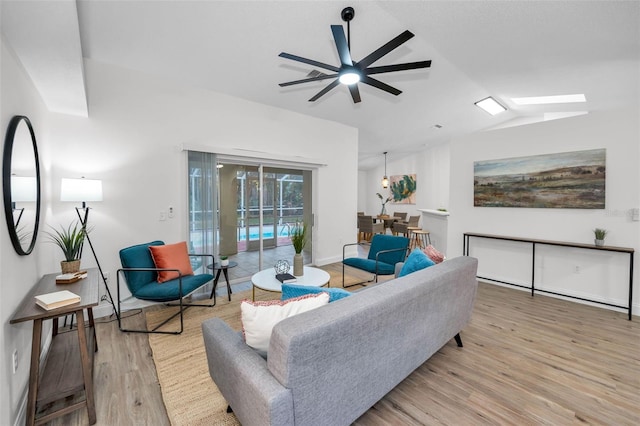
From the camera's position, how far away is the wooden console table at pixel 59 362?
1.58 meters

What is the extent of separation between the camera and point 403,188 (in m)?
9.88

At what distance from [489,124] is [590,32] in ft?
14.8

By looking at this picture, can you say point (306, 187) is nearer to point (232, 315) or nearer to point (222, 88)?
point (222, 88)

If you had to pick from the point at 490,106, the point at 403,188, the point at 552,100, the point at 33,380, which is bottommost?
the point at 33,380

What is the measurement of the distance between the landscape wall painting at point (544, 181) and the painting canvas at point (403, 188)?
16.1ft

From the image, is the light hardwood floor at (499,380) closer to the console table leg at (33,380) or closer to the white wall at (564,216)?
the console table leg at (33,380)

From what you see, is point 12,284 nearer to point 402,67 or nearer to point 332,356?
point 332,356

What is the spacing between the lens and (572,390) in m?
2.02

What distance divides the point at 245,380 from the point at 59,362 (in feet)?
5.95

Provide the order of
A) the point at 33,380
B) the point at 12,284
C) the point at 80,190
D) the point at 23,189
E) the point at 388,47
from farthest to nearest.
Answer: the point at 80,190, the point at 388,47, the point at 23,189, the point at 12,284, the point at 33,380

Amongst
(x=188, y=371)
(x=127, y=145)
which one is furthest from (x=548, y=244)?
(x=127, y=145)

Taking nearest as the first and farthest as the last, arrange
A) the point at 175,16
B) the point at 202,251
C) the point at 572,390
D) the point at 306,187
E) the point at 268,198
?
the point at 572,390 < the point at 175,16 < the point at 202,251 < the point at 268,198 < the point at 306,187

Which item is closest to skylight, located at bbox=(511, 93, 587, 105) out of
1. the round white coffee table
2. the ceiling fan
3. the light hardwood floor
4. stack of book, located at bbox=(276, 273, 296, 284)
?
the light hardwood floor

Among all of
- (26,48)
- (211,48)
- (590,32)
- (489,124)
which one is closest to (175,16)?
(211,48)
